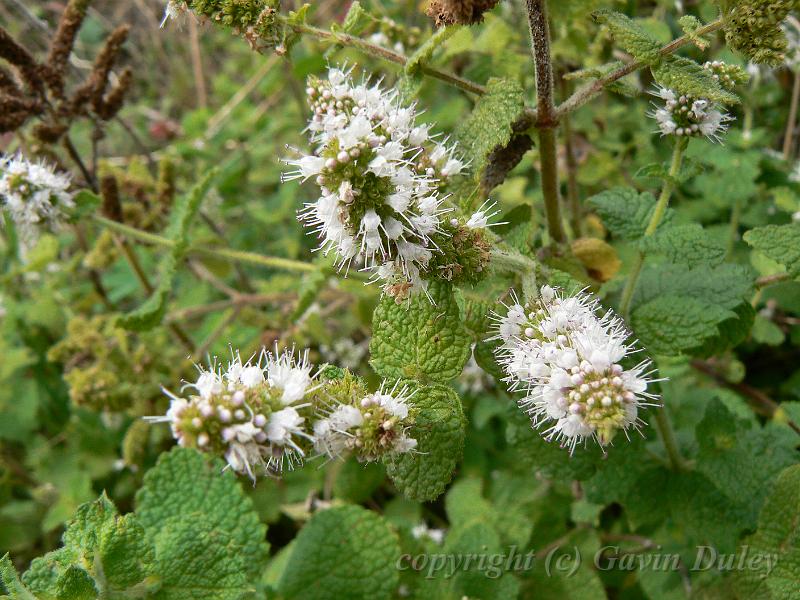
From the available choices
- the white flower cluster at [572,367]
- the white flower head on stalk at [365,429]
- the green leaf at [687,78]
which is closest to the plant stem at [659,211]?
the green leaf at [687,78]

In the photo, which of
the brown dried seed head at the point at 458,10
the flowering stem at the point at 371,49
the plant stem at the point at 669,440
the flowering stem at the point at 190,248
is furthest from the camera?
the flowering stem at the point at 190,248

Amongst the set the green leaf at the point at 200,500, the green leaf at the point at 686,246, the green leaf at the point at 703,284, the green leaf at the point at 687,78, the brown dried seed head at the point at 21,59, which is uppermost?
the green leaf at the point at 687,78

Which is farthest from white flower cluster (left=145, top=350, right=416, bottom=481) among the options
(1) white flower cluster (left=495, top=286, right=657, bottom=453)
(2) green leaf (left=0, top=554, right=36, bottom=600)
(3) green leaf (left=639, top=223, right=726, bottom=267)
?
(3) green leaf (left=639, top=223, right=726, bottom=267)

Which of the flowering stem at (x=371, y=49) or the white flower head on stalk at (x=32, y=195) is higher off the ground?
the flowering stem at (x=371, y=49)

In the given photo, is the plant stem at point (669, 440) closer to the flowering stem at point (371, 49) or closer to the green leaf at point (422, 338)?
the green leaf at point (422, 338)

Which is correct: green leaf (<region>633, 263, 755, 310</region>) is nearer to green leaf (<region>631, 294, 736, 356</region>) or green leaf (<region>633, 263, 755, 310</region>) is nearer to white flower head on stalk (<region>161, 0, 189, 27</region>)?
green leaf (<region>631, 294, 736, 356</region>)

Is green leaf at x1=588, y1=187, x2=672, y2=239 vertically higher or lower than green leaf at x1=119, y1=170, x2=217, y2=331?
higher

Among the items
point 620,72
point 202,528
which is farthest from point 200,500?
point 620,72
